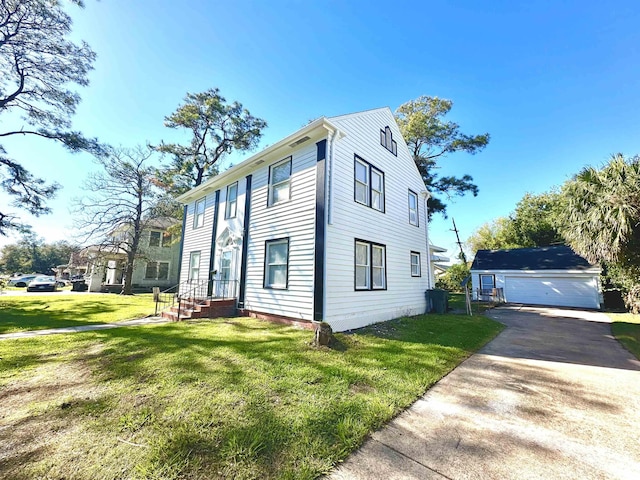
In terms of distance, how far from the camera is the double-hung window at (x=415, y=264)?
11.4 m

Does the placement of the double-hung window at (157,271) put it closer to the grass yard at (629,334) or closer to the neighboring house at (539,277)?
the neighboring house at (539,277)

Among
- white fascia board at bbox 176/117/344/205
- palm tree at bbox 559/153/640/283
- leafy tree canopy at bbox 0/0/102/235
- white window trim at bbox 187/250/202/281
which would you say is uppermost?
leafy tree canopy at bbox 0/0/102/235

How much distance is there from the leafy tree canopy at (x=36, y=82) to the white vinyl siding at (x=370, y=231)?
14518mm

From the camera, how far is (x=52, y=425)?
8.62ft

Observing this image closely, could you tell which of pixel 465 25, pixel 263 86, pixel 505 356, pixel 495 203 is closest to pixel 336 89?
pixel 263 86

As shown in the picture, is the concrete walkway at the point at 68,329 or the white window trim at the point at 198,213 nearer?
the concrete walkway at the point at 68,329

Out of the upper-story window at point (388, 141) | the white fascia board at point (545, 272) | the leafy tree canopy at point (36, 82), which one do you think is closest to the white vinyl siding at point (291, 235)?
the upper-story window at point (388, 141)

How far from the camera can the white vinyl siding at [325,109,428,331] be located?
733 cm

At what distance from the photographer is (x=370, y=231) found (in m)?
8.84

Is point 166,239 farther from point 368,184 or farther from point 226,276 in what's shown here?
point 368,184

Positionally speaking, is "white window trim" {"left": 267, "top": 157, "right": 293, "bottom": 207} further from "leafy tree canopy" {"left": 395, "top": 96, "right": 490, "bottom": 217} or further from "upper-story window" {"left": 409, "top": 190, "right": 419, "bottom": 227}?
"leafy tree canopy" {"left": 395, "top": 96, "right": 490, "bottom": 217}

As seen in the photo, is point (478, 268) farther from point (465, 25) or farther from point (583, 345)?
point (465, 25)

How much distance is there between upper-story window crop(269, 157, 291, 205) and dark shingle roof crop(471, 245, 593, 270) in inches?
746

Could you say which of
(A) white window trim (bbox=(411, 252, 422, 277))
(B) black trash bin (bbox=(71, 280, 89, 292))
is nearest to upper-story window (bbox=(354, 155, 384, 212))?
(A) white window trim (bbox=(411, 252, 422, 277))
